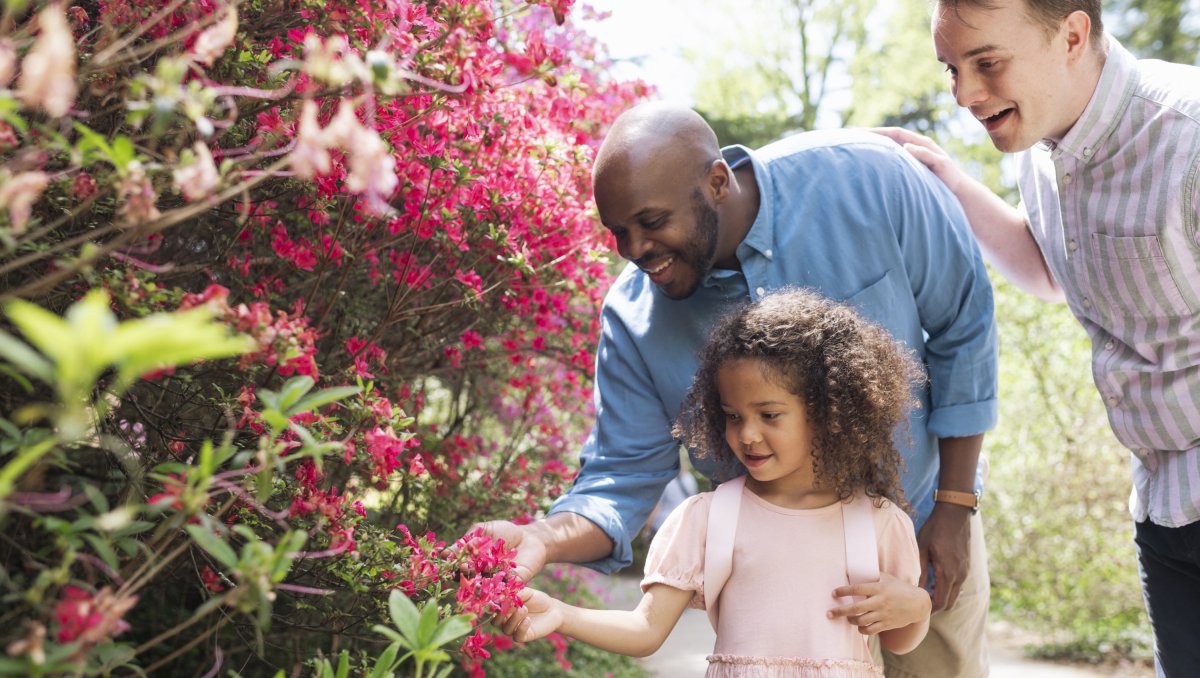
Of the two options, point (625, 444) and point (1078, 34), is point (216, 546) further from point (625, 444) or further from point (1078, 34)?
point (1078, 34)

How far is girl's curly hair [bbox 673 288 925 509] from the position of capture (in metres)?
2.43

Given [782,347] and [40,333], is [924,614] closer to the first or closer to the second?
[782,347]

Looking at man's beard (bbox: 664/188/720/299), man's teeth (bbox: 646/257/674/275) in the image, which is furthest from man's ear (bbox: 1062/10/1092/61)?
man's teeth (bbox: 646/257/674/275)

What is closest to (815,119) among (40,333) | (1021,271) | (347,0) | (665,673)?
(665,673)

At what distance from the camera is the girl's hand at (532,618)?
6.63 ft

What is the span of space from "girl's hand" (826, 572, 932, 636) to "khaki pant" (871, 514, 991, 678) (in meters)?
0.35

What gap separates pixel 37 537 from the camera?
1.70m

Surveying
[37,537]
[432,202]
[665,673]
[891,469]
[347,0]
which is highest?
[347,0]

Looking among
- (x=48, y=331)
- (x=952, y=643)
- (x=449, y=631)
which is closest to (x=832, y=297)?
(x=952, y=643)

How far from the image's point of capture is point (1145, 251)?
7.43 ft

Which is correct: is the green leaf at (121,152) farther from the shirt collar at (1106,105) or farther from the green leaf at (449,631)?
the shirt collar at (1106,105)

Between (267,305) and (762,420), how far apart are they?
1319 millimetres

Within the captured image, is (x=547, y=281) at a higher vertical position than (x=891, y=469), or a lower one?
higher

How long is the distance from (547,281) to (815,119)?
14.8 meters
